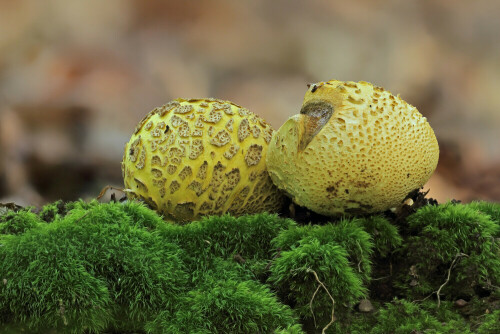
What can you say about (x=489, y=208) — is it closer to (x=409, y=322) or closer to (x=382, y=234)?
(x=382, y=234)

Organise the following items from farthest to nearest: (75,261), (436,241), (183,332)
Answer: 1. (436,241)
2. (75,261)
3. (183,332)

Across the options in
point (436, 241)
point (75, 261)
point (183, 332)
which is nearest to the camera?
point (183, 332)

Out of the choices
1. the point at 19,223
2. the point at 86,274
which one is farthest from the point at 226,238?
the point at 19,223

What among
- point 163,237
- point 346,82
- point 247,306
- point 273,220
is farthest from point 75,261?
point 346,82

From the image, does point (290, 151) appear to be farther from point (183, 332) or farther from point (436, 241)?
point (183, 332)

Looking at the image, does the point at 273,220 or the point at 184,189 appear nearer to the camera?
the point at 273,220

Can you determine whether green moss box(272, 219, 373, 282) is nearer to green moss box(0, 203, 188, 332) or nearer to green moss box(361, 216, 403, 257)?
green moss box(361, 216, 403, 257)
